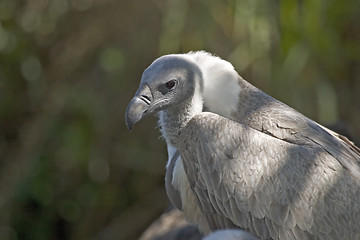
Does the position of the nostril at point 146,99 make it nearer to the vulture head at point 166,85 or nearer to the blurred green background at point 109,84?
the vulture head at point 166,85

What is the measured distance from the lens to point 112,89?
5.17 meters

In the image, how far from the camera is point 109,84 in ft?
16.9

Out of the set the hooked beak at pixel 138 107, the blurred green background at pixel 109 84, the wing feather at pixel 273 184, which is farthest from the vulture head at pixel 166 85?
the blurred green background at pixel 109 84

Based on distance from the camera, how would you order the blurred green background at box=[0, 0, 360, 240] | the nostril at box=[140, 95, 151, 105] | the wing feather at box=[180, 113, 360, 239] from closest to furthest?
the wing feather at box=[180, 113, 360, 239] < the nostril at box=[140, 95, 151, 105] < the blurred green background at box=[0, 0, 360, 240]

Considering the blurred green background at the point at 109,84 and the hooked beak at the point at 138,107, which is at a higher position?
the hooked beak at the point at 138,107

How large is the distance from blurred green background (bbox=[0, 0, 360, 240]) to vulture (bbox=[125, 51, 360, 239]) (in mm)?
2111

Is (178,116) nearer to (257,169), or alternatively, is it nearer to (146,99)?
(146,99)

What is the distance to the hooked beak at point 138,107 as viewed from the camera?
270 centimetres

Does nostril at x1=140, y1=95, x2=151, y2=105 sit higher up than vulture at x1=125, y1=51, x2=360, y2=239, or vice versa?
nostril at x1=140, y1=95, x2=151, y2=105

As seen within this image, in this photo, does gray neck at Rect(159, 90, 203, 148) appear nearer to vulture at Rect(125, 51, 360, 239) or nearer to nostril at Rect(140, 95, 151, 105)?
vulture at Rect(125, 51, 360, 239)

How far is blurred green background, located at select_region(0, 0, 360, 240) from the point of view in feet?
16.4

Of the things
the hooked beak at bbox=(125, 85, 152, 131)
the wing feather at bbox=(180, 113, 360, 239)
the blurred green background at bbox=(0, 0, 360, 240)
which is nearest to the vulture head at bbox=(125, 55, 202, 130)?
the hooked beak at bbox=(125, 85, 152, 131)

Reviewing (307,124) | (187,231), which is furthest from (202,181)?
(187,231)

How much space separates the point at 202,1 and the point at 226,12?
197mm
